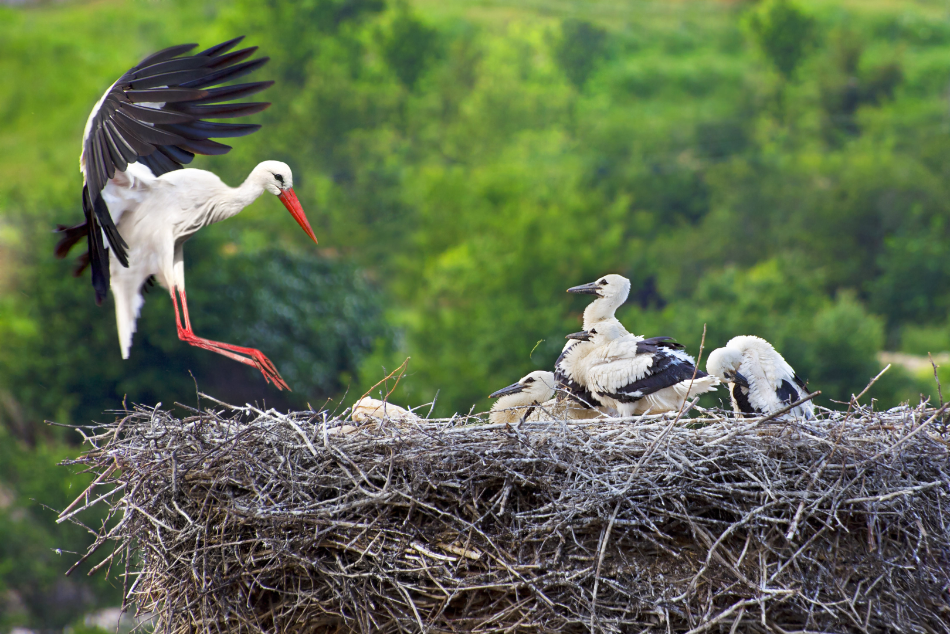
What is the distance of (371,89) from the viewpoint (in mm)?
27828

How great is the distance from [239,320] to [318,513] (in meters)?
17.6

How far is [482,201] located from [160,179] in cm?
2316

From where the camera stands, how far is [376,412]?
12.5 feet

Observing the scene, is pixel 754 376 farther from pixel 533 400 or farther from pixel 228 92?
pixel 228 92

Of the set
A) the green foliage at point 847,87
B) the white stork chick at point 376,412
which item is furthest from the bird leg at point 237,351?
the green foliage at point 847,87

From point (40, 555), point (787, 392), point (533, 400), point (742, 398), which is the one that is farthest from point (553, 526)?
point (40, 555)

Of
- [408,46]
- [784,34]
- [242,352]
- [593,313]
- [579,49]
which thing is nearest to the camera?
[242,352]

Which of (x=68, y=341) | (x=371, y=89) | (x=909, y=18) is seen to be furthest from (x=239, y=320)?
(x=909, y=18)

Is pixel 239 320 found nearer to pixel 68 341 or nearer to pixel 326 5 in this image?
pixel 68 341

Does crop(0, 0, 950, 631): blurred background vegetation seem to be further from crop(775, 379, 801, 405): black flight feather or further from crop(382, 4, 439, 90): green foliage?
crop(775, 379, 801, 405): black flight feather

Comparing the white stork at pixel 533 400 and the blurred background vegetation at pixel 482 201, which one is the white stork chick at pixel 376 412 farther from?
the blurred background vegetation at pixel 482 201

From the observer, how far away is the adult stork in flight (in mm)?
3555

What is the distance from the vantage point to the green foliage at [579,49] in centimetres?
2798

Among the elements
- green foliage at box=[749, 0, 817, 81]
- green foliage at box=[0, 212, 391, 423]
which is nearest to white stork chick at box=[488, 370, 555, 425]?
green foliage at box=[0, 212, 391, 423]
